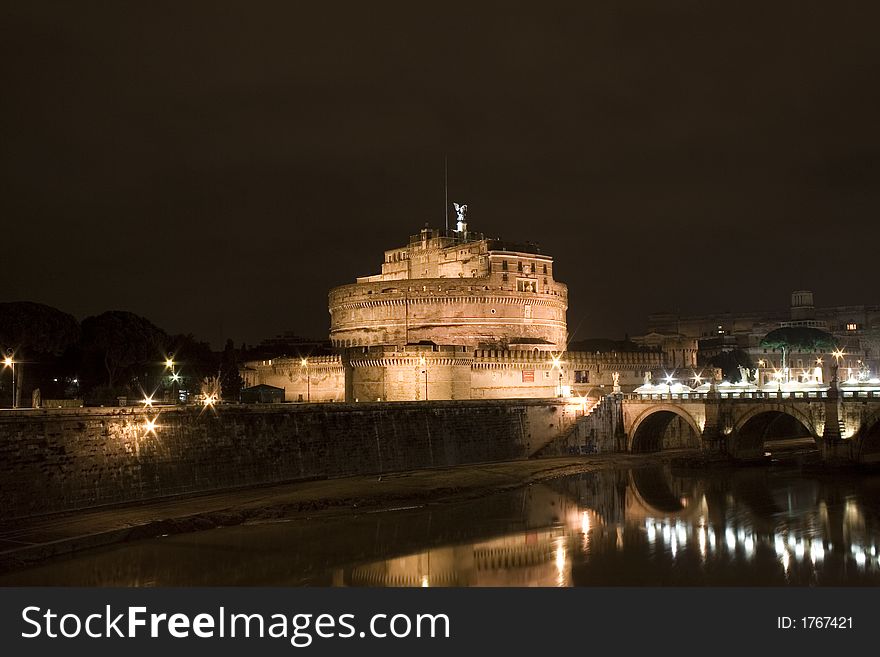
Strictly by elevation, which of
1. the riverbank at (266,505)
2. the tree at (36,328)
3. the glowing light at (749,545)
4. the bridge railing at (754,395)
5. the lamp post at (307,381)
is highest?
the tree at (36,328)

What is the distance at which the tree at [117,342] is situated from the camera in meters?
54.5

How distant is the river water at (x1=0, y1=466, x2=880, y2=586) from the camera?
2752 cm

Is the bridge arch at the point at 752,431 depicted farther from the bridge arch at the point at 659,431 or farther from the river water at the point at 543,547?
the river water at the point at 543,547

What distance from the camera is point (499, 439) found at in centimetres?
5494

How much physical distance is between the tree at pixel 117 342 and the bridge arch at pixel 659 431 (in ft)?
99.3

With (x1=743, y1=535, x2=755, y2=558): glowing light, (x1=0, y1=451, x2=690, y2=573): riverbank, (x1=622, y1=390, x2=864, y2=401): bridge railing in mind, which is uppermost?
(x1=622, y1=390, x2=864, y2=401): bridge railing

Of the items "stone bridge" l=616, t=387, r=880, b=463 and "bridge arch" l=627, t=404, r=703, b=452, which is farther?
"bridge arch" l=627, t=404, r=703, b=452

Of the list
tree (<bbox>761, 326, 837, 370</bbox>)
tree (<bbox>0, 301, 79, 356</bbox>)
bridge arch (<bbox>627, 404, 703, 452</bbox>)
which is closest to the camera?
tree (<bbox>0, 301, 79, 356</bbox>)

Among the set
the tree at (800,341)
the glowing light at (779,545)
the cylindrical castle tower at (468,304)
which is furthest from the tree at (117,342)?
the tree at (800,341)

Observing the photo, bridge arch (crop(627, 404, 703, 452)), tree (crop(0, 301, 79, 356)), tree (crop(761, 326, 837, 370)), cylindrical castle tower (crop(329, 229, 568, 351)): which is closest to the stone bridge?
bridge arch (crop(627, 404, 703, 452))

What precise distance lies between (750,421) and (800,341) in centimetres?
7324

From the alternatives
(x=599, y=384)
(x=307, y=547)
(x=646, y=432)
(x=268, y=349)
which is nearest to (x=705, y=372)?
(x=599, y=384)

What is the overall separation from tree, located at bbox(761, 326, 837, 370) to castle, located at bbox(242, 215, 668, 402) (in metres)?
49.7

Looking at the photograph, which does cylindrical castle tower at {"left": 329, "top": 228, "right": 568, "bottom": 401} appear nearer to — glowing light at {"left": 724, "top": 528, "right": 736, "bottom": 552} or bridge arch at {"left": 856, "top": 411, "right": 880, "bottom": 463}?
bridge arch at {"left": 856, "top": 411, "right": 880, "bottom": 463}
